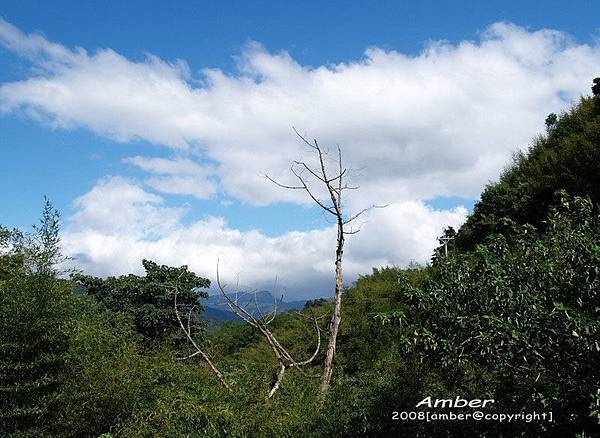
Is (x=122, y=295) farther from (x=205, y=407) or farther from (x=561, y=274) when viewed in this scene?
(x=561, y=274)

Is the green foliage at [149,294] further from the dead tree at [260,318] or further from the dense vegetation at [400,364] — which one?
the dead tree at [260,318]

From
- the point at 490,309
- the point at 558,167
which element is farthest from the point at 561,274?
the point at 558,167

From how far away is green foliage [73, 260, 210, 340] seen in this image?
2361cm

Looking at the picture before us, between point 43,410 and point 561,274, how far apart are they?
851cm

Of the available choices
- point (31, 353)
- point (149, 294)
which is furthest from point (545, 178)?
point (31, 353)

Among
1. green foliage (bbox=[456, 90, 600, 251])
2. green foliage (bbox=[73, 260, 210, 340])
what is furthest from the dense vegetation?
green foliage (bbox=[456, 90, 600, 251])

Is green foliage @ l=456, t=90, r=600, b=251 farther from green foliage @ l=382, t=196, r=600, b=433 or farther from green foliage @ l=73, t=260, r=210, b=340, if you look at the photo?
green foliage @ l=73, t=260, r=210, b=340

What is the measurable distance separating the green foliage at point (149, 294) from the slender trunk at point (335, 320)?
14.8 m

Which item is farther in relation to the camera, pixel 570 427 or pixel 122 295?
pixel 122 295

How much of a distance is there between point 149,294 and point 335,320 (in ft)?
57.7

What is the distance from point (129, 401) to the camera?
9.91m

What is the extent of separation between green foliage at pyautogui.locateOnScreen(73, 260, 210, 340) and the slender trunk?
14.8 metres

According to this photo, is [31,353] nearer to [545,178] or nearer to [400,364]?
[400,364]

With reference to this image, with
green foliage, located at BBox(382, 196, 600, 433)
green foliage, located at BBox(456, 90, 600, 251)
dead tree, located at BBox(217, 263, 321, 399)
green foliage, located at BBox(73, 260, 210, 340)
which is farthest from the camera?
green foliage, located at BBox(73, 260, 210, 340)
